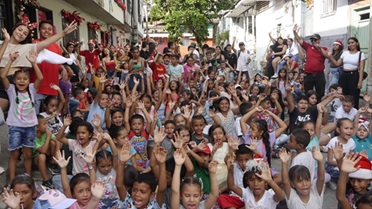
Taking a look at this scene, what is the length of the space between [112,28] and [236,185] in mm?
17245

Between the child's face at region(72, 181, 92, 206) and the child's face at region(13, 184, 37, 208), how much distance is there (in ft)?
1.19

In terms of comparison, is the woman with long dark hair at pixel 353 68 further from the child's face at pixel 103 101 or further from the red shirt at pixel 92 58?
the red shirt at pixel 92 58

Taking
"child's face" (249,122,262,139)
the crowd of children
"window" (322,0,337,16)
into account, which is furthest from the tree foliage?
"child's face" (249,122,262,139)

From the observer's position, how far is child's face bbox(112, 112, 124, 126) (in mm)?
4645

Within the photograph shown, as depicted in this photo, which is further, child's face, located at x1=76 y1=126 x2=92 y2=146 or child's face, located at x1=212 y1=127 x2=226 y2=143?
child's face, located at x1=212 y1=127 x2=226 y2=143

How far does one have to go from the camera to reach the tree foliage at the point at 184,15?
1888 cm

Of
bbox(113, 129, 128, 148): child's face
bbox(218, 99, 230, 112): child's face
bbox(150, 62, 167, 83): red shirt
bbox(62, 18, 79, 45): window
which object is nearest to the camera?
bbox(113, 129, 128, 148): child's face

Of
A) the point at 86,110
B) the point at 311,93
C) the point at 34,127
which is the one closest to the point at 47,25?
the point at 34,127

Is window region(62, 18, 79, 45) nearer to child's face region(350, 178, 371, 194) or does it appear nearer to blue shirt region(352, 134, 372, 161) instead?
blue shirt region(352, 134, 372, 161)

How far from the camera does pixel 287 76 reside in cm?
782

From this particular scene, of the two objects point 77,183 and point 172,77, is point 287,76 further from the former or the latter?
point 77,183

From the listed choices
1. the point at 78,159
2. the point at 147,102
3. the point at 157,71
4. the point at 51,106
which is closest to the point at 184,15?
the point at 157,71

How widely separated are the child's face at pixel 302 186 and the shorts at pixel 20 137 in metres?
2.47

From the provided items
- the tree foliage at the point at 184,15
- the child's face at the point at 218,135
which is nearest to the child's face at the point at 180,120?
the child's face at the point at 218,135
